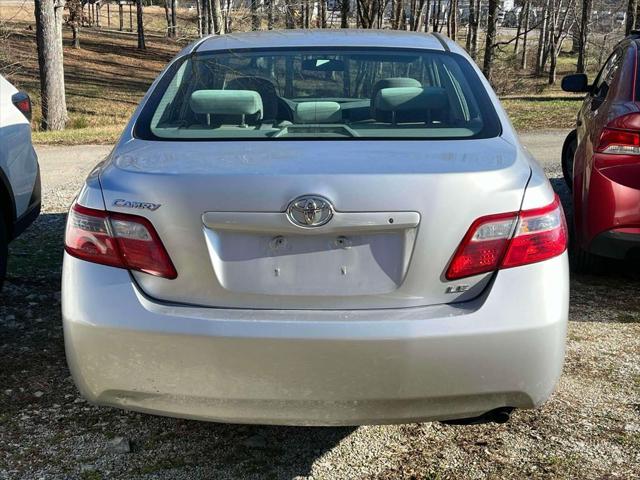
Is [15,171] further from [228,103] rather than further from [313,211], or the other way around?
[313,211]

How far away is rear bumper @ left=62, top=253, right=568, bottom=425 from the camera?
7.66 ft

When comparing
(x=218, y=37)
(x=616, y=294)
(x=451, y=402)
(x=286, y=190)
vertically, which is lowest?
(x=616, y=294)

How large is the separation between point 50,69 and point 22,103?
1319 centimetres

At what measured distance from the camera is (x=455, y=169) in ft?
8.00

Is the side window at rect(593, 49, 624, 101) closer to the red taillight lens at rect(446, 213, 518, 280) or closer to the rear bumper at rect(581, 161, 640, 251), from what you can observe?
the rear bumper at rect(581, 161, 640, 251)

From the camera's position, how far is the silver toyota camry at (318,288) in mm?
2344

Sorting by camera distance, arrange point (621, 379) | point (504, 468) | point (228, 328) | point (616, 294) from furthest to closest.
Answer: point (616, 294), point (621, 379), point (504, 468), point (228, 328)

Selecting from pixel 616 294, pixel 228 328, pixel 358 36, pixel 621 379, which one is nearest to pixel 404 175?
pixel 228 328

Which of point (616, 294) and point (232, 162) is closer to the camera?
point (232, 162)

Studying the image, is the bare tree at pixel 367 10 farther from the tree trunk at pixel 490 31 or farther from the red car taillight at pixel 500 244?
the red car taillight at pixel 500 244

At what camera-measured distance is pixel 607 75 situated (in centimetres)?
593

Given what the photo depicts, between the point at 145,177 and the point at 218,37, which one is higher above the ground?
the point at 218,37

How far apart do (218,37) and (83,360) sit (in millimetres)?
2193

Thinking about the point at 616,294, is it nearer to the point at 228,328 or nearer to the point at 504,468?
the point at 504,468
